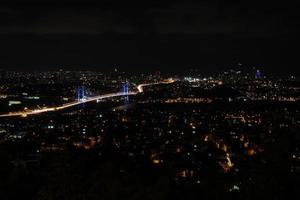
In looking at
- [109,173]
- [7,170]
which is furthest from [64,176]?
[7,170]

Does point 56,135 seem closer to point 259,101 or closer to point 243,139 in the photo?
point 243,139

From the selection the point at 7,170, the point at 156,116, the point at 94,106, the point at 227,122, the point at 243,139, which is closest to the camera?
the point at 7,170

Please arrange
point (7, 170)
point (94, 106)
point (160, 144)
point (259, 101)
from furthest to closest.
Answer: point (259, 101), point (94, 106), point (160, 144), point (7, 170)

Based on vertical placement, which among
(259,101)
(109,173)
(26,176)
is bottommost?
(259,101)

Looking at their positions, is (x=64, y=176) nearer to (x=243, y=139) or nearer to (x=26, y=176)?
(x=26, y=176)

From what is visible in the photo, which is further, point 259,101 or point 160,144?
point 259,101

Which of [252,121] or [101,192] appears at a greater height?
[101,192]

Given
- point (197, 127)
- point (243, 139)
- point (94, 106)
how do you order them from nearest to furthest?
point (243, 139), point (197, 127), point (94, 106)

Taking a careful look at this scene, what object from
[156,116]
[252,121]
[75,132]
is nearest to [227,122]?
[252,121]

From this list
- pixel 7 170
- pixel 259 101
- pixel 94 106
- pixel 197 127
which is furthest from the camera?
pixel 259 101
